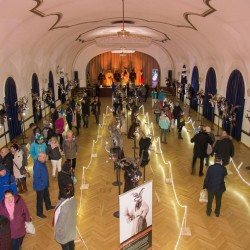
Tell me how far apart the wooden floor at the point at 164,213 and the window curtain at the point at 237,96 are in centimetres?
259

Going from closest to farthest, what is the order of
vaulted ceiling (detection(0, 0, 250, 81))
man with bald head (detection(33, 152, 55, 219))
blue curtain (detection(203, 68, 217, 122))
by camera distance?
1. man with bald head (detection(33, 152, 55, 219))
2. vaulted ceiling (detection(0, 0, 250, 81))
3. blue curtain (detection(203, 68, 217, 122))

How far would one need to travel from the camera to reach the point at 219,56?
559 inches

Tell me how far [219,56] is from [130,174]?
10.3m

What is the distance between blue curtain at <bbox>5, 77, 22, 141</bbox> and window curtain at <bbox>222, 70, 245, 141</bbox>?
9.59 meters

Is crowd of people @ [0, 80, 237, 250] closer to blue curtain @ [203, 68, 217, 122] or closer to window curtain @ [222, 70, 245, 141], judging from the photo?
window curtain @ [222, 70, 245, 141]

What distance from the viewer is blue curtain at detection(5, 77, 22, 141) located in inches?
490

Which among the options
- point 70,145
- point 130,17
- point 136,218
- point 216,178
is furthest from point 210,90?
point 136,218

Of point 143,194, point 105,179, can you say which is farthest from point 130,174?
point 105,179

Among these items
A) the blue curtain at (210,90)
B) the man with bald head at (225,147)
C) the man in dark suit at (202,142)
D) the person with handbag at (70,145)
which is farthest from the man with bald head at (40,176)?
the blue curtain at (210,90)

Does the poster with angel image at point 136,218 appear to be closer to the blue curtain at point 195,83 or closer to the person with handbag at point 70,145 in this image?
the person with handbag at point 70,145

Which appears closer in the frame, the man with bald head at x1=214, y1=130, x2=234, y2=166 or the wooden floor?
the wooden floor

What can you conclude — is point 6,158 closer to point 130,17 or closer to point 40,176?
point 40,176

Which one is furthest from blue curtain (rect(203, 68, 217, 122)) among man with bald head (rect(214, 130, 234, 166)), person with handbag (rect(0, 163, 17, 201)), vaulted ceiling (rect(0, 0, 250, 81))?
person with handbag (rect(0, 163, 17, 201))

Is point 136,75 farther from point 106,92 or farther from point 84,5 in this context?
point 84,5
